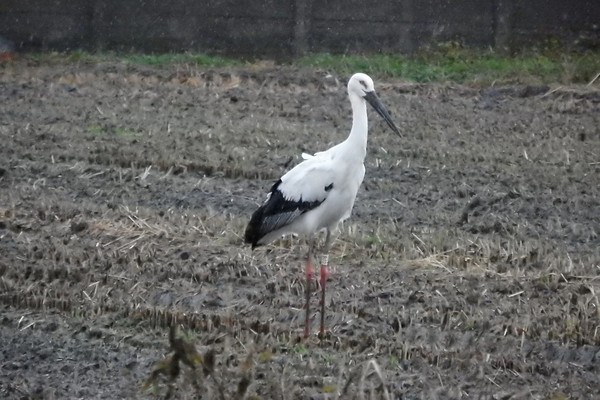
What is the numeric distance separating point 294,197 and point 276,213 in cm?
14

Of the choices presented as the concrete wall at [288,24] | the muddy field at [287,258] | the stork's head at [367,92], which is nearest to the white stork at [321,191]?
the stork's head at [367,92]

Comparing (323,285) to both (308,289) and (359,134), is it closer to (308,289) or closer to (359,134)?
(308,289)

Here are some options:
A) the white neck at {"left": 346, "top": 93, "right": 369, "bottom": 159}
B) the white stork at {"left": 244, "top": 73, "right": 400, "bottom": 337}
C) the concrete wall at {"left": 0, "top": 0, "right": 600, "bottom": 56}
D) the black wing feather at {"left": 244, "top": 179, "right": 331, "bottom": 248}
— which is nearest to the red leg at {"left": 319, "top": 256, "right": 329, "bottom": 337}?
the white stork at {"left": 244, "top": 73, "right": 400, "bottom": 337}

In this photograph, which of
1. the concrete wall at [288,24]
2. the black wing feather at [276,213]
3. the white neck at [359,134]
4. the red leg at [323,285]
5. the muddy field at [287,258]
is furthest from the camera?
the concrete wall at [288,24]

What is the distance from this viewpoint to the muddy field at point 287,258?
231 inches

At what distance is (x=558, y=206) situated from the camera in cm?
942

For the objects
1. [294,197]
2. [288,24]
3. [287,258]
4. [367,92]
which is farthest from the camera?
[288,24]

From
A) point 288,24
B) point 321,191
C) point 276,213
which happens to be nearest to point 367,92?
point 321,191

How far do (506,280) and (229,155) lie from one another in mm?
4243

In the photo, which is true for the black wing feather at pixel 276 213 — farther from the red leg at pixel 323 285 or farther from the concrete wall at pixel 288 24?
the concrete wall at pixel 288 24

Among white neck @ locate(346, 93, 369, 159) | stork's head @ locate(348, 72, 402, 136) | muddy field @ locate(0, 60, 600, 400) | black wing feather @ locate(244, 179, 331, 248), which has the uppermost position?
stork's head @ locate(348, 72, 402, 136)

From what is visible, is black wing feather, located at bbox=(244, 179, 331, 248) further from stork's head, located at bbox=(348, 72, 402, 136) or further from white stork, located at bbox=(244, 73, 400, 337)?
stork's head, located at bbox=(348, 72, 402, 136)

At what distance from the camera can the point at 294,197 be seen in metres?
7.10

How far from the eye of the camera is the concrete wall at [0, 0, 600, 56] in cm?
1962
